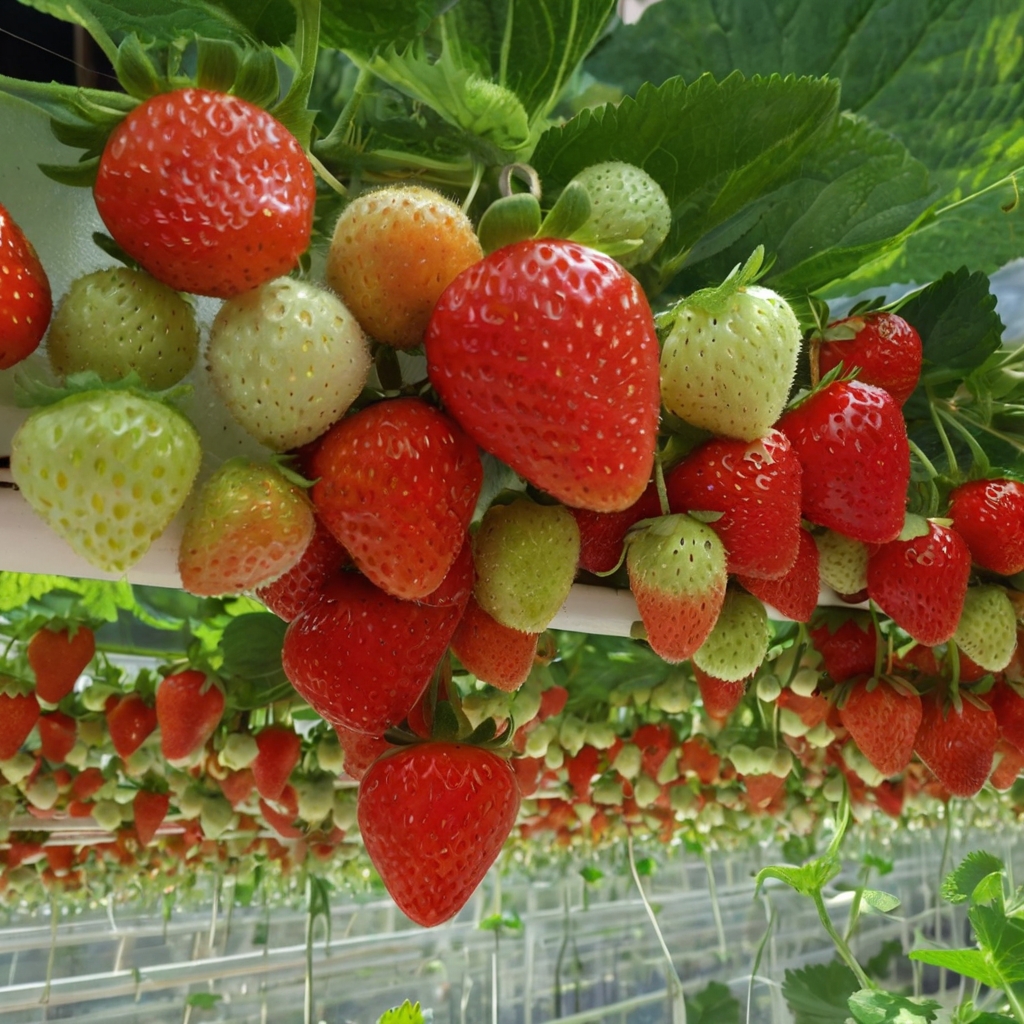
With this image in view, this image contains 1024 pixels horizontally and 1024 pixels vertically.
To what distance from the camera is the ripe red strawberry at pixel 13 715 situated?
45.9 inches

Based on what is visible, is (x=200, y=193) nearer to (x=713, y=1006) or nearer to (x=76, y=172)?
(x=76, y=172)

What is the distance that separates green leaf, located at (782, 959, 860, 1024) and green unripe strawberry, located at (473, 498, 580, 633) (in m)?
1.68

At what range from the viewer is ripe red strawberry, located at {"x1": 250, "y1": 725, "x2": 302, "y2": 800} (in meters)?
1.28

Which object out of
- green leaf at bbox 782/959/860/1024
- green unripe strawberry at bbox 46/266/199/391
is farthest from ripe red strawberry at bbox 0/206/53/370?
green leaf at bbox 782/959/860/1024

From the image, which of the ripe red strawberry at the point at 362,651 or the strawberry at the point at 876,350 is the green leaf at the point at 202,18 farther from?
the strawberry at the point at 876,350

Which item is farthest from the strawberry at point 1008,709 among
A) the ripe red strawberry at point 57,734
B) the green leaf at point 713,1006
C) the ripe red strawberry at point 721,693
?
the green leaf at point 713,1006

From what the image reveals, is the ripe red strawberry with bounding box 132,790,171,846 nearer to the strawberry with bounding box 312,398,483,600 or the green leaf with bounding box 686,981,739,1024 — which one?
the strawberry with bounding box 312,398,483,600

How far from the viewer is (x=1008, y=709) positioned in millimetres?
974

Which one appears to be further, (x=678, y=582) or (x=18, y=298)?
(x=678, y=582)

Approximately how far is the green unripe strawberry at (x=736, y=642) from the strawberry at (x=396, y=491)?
0.24 metres

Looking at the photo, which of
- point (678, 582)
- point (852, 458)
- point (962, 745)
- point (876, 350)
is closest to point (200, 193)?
point (678, 582)

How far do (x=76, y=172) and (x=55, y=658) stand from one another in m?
0.94

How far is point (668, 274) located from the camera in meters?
0.60

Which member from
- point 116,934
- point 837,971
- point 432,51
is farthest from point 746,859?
point 432,51
